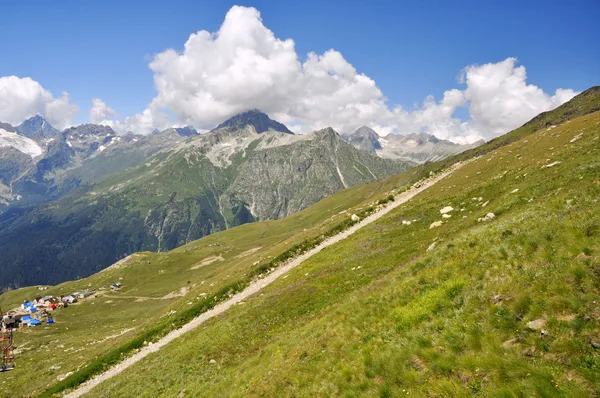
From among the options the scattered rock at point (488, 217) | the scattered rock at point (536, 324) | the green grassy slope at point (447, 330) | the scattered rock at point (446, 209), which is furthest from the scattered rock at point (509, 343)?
the scattered rock at point (446, 209)

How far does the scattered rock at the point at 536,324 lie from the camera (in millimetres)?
9641

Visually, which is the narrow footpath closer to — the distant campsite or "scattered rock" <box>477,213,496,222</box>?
"scattered rock" <box>477,213,496,222</box>

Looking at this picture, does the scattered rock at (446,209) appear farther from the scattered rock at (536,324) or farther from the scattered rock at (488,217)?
the scattered rock at (536,324)

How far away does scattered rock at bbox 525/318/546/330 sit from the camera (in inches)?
380

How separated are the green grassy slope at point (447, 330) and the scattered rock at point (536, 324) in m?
0.12

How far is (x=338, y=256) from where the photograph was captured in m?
39.5

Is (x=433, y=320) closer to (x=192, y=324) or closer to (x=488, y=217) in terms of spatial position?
(x=488, y=217)

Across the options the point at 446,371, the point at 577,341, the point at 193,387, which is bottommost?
the point at 193,387

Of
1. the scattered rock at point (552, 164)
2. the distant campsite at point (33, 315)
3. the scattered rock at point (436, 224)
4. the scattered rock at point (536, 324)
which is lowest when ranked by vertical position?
the scattered rock at point (436, 224)

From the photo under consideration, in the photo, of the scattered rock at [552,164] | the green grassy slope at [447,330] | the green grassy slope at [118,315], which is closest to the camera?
the green grassy slope at [447,330]

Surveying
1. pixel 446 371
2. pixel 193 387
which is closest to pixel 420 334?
pixel 446 371

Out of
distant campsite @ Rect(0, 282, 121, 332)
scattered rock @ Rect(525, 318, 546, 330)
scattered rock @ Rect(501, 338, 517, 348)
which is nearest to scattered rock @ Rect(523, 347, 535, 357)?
scattered rock @ Rect(501, 338, 517, 348)

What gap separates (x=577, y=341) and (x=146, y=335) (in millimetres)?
47271

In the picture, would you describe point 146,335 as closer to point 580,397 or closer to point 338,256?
point 338,256
